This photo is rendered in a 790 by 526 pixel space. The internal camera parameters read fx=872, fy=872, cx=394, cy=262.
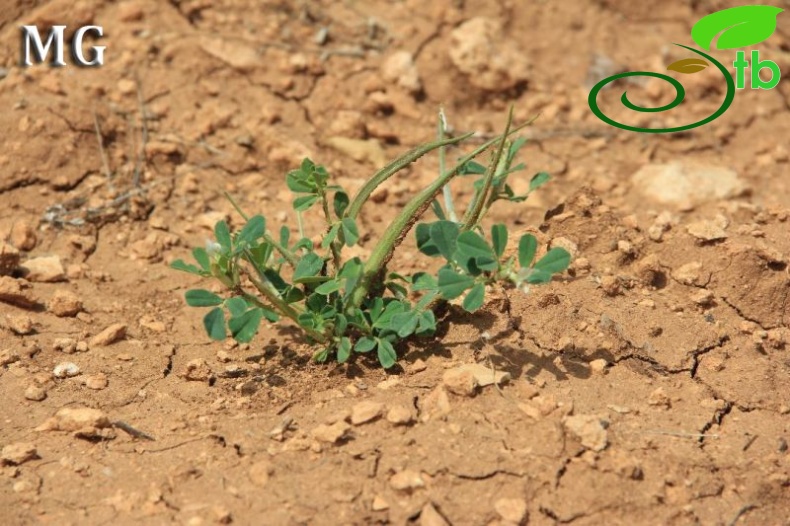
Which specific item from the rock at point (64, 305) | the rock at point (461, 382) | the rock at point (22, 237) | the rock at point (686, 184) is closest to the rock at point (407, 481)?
the rock at point (461, 382)

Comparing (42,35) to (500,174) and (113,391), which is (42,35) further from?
(500,174)

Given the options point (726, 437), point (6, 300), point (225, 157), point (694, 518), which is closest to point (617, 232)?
point (726, 437)

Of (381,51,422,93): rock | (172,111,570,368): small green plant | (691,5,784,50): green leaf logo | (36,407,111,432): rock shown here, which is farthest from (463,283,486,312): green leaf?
(691,5,784,50): green leaf logo

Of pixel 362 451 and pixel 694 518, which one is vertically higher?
pixel 362 451

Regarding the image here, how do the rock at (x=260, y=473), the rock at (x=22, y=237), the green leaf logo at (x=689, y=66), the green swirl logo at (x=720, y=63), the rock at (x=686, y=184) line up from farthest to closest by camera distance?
the green leaf logo at (x=689, y=66) → the green swirl logo at (x=720, y=63) → the rock at (x=686, y=184) → the rock at (x=22, y=237) → the rock at (x=260, y=473)

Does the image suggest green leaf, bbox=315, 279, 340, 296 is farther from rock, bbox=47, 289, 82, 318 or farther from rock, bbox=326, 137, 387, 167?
rock, bbox=326, 137, 387, 167

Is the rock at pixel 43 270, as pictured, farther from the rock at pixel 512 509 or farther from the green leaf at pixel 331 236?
the rock at pixel 512 509
